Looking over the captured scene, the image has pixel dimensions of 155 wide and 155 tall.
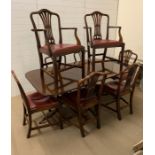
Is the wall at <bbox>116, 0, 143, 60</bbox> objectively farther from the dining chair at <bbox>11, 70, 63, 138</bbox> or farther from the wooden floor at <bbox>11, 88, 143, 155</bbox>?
the dining chair at <bbox>11, 70, 63, 138</bbox>

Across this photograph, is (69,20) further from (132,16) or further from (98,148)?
(98,148)

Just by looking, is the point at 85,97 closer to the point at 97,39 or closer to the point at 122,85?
the point at 122,85

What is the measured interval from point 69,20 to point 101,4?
0.85 m

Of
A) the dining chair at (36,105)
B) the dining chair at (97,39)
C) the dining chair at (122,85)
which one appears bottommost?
the dining chair at (36,105)

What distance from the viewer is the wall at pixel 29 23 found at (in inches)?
146

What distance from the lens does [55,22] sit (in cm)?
408

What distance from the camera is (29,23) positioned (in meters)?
3.78

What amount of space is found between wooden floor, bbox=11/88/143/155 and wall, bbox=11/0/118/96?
1157mm

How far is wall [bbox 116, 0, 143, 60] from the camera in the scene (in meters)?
4.19

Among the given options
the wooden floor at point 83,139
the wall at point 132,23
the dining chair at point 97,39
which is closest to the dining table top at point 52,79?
the dining chair at point 97,39

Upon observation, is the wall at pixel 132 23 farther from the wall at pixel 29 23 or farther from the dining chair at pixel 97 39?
the wall at pixel 29 23

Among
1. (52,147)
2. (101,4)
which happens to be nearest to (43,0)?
(101,4)

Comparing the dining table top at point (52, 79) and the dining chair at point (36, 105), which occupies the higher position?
the dining table top at point (52, 79)

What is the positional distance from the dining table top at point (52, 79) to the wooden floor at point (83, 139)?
23.5 inches
